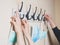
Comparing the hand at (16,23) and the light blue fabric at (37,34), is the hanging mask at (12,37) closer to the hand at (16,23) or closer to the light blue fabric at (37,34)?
the hand at (16,23)

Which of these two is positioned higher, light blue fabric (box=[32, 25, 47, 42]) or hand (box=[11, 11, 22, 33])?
hand (box=[11, 11, 22, 33])

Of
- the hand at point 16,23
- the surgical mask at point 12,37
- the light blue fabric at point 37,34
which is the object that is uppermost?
the hand at point 16,23

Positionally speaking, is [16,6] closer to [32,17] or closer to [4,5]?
[4,5]

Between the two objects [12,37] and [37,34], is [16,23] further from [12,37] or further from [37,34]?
[37,34]

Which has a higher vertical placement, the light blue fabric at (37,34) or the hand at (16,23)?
the hand at (16,23)

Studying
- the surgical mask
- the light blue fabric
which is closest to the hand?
the surgical mask

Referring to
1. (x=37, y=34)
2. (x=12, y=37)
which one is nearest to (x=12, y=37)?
(x=12, y=37)

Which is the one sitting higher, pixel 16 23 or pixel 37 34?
pixel 16 23

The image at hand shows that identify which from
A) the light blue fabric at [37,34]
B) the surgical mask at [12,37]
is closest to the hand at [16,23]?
the surgical mask at [12,37]

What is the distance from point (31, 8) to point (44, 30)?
12.8 inches

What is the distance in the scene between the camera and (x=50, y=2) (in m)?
1.55

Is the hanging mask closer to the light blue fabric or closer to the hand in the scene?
the hand

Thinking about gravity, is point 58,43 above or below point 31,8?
below

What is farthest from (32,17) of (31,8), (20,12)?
(20,12)
